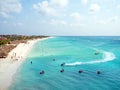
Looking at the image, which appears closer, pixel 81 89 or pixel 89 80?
pixel 81 89

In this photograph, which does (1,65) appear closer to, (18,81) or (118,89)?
(18,81)

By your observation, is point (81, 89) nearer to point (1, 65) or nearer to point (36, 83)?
point (36, 83)

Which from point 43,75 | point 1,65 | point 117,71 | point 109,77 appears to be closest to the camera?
point 109,77

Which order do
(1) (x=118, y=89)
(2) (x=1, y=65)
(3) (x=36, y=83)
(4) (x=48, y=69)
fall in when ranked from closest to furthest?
(1) (x=118, y=89)
(3) (x=36, y=83)
(4) (x=48, y=69)
(2) (x=1, y=65)

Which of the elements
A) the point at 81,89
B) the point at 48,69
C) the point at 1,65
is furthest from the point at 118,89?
the point at 1,65

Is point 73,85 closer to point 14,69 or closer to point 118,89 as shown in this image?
point 118,89

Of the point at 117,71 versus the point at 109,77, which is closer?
the point at 109,77

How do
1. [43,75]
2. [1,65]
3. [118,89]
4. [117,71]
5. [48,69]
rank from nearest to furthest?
[118,89] < [43,75] < [117,71] < [48,69] < [1,65]

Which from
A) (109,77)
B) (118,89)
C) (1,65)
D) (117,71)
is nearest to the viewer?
(118,89)

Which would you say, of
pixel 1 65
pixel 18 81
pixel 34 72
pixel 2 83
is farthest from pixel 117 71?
pixel 1 65
